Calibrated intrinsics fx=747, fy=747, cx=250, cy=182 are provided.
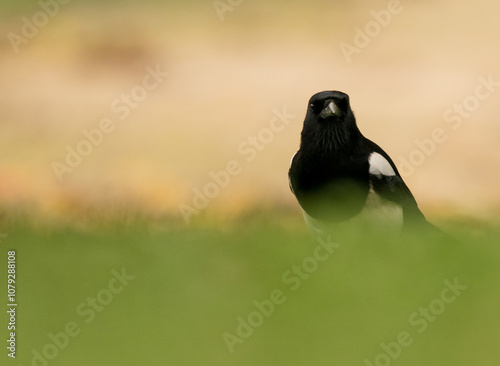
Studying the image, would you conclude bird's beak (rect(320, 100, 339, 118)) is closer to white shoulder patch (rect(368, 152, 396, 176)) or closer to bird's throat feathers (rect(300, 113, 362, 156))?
bird's throat feathers (rect(300, 113, 362, 156))

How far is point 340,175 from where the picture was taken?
3.39m

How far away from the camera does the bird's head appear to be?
3404 mm

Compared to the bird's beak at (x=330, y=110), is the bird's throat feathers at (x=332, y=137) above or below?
below

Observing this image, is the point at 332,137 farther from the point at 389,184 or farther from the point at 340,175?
the point at 389,184

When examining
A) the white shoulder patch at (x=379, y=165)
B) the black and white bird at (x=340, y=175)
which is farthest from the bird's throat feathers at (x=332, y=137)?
the white shoulder patch at (x=379, y=165)

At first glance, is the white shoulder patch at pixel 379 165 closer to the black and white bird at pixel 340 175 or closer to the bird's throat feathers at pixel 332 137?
the black and white bird at pixel 340 175

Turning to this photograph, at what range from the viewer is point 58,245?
241cm

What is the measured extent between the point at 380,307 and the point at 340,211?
1.35 m

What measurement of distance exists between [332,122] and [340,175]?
0.25 m

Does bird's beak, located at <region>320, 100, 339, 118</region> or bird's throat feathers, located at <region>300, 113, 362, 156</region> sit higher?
bird's beak, located at <region>320, 100, 339, 118</region>

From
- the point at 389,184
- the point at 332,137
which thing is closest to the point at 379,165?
the point at 389,184

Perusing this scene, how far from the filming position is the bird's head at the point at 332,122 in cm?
340

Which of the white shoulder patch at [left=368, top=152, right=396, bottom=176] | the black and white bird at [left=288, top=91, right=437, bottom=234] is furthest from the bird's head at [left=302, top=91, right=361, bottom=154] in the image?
the white shoulder patch at [left=368, top=152, right=396, bottom=176]

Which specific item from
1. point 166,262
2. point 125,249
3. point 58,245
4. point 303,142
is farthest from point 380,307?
point 303,142
